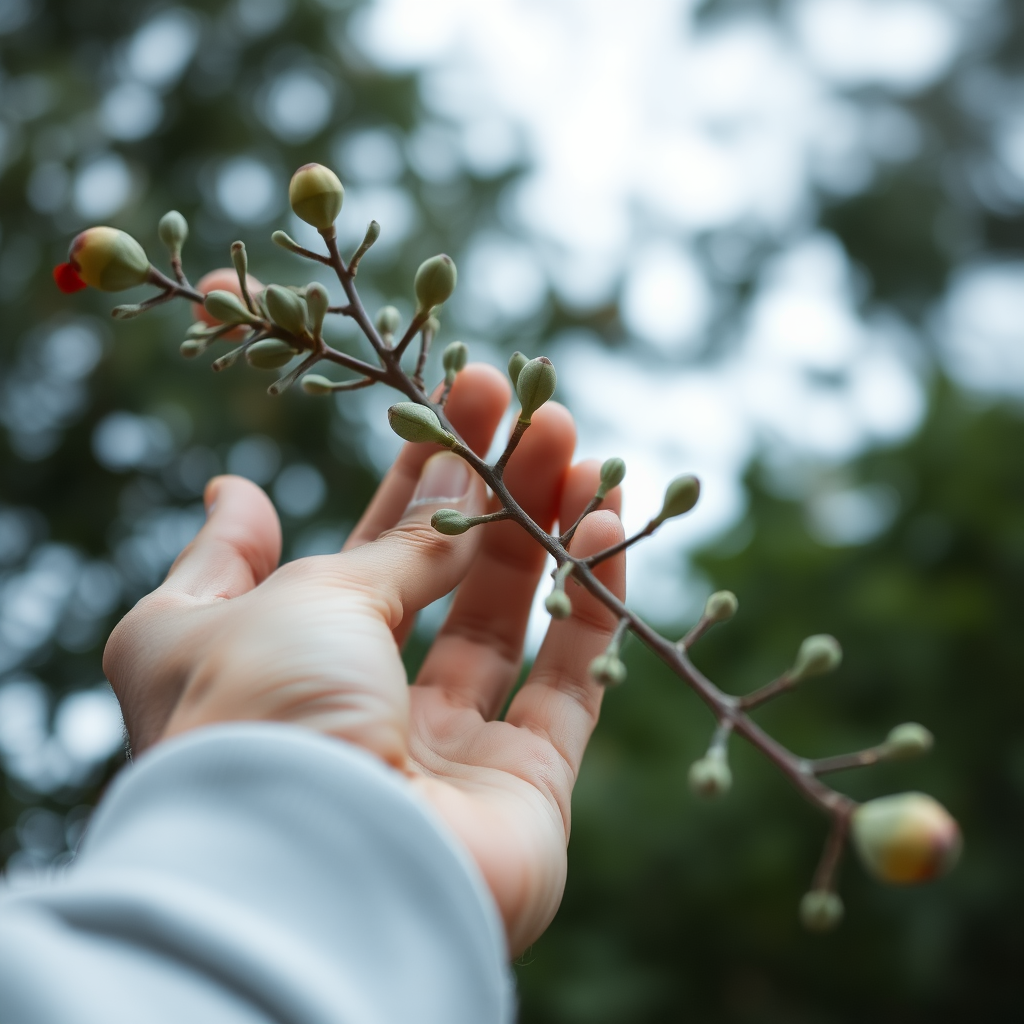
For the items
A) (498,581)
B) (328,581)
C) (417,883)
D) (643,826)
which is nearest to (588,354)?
(643,826)

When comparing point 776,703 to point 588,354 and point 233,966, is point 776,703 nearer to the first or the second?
point 588,354

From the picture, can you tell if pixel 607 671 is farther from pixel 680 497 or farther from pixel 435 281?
pixel 435 281

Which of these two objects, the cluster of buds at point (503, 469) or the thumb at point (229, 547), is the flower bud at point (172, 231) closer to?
the cluster of buds at point (503, 469)

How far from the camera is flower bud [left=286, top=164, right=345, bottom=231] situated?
29.4 inches

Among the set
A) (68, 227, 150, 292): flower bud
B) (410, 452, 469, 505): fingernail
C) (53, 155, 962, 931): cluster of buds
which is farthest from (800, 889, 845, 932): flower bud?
(68, 227, 150, 292): flower bud

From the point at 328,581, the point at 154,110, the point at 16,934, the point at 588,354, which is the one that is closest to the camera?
the point at 16,934

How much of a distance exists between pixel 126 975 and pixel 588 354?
87.4 inches

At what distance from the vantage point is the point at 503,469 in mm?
771

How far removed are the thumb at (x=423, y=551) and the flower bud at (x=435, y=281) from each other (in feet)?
0.55

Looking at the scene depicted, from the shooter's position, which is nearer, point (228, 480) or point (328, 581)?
point (328, 581)

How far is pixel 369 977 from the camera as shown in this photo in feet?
1.69

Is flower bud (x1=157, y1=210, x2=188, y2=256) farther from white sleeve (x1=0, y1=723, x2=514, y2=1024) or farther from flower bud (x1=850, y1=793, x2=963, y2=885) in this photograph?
flower bud (x1=850, y1=793, x2=963, y2=885)

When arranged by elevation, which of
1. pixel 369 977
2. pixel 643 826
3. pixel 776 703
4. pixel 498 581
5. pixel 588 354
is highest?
pixel 369 977

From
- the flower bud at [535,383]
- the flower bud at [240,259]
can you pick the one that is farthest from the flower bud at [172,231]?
the flower bud at [535,383]
